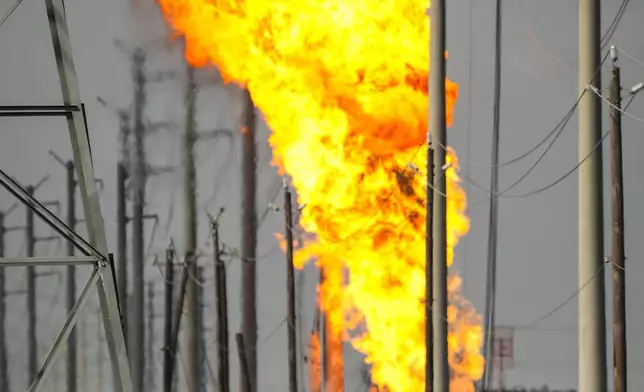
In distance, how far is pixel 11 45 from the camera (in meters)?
50.4

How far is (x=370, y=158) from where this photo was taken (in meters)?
41.1

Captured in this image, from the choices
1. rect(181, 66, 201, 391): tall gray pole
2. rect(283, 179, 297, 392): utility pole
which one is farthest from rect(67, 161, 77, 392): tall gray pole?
rect(283, 179, 297, 392): utility pole

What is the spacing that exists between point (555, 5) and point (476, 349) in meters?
11.0

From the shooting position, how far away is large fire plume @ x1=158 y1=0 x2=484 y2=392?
3991cm

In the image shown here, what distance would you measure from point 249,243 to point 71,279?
1667cm

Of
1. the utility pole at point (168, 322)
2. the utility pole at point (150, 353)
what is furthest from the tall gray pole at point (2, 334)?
the utility pole at point (168, 322)

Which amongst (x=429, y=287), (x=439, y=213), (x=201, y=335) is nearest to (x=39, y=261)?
(x=429, y=287)

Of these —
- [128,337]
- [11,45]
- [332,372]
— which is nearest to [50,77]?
[11,45]

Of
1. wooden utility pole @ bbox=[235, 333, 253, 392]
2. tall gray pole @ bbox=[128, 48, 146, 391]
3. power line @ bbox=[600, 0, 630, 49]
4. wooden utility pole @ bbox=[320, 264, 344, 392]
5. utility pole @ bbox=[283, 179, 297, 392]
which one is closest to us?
power line @ bbox=[600, 0, 630, 49]

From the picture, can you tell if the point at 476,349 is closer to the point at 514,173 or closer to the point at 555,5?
the point at 514,173

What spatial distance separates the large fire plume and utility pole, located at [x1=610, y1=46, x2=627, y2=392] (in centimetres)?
1544

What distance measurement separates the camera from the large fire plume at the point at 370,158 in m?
39.9

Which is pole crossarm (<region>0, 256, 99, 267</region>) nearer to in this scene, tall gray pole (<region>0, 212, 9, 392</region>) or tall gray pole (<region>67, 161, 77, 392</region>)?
tall gray pole (<region>67, 161, 77, 392</region>)

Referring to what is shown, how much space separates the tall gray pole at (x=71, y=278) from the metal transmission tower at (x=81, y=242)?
124 ft
